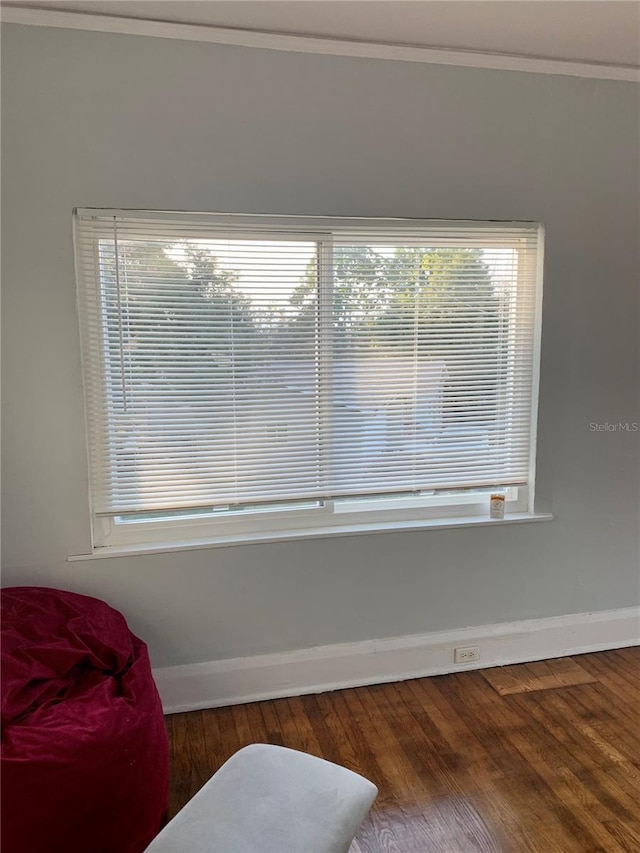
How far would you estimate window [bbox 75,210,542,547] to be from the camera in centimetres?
219

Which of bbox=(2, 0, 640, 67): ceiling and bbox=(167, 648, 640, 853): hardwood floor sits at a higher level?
bbox=(2, 0, 640, 67): ceiling

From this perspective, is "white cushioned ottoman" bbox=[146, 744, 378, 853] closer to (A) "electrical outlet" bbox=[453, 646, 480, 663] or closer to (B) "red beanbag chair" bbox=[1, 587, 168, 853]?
(B) "red beanbag chair" bbox=[1, 587, 168, 853]

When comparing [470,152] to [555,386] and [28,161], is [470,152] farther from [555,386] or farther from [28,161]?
[28,161]

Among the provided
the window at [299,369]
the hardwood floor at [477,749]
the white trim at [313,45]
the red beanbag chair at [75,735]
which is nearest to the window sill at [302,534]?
the window at [299,369]

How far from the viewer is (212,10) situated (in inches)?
77.8

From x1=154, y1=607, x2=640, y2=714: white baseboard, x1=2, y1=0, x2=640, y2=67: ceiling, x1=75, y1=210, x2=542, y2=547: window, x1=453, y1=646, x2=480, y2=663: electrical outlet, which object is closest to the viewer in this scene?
x1=2, y1=0, x2=640, y2=67: ceiling

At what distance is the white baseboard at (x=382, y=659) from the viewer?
2.37m

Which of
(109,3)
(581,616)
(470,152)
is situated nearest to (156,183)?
(109,3)

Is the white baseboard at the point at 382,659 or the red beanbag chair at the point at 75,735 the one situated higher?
the red beanbag chair at the point at 75,735

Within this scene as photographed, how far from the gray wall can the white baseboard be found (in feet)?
0.19

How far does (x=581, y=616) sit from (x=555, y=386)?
1.13 m

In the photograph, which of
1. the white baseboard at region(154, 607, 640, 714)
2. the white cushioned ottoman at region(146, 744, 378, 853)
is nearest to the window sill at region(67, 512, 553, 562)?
the white baseboard at region(154, 607, 640, 714)

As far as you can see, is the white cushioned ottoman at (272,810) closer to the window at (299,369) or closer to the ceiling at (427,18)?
the window at (299,369)

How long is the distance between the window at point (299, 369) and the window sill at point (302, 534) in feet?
0.12
